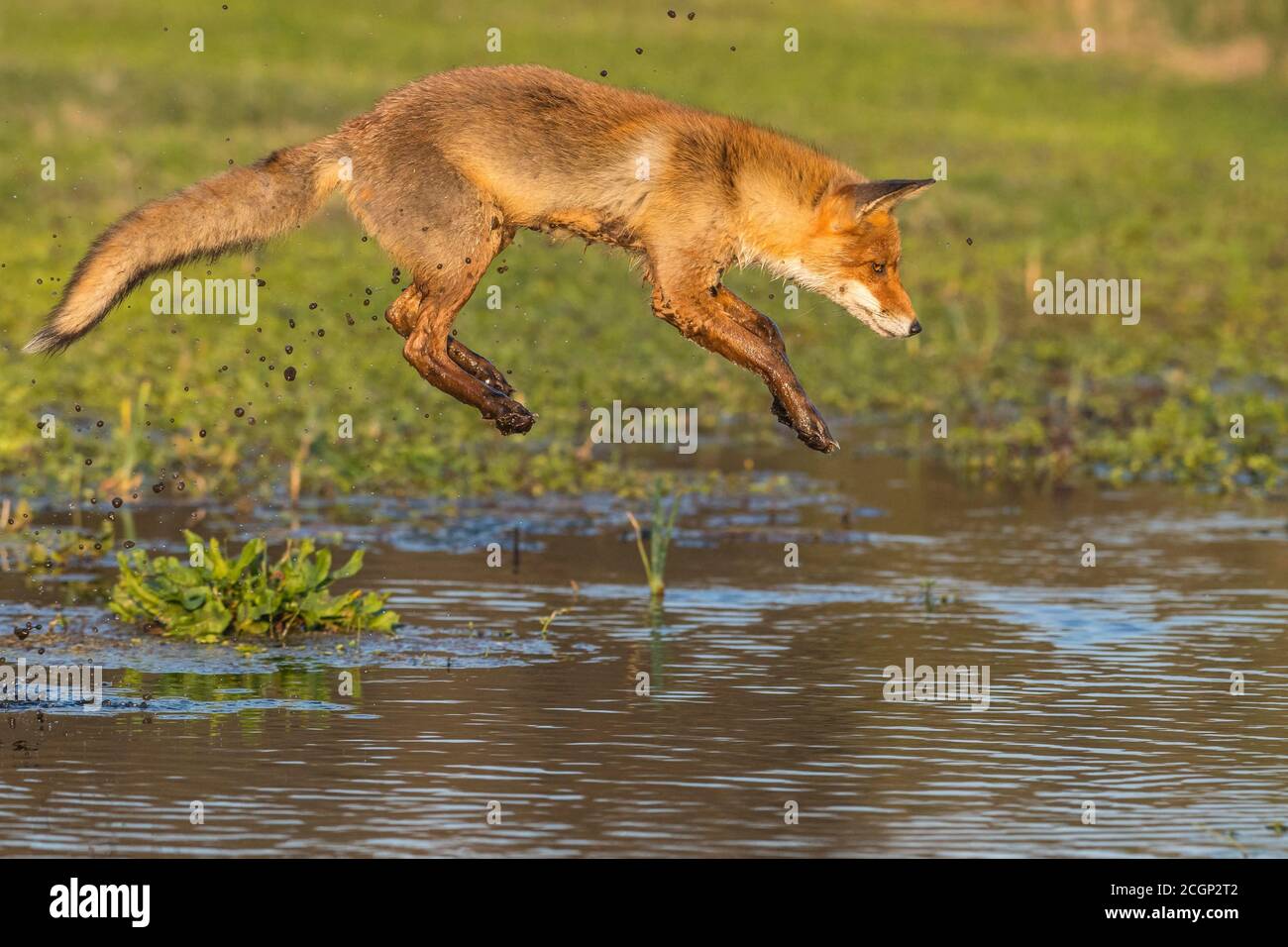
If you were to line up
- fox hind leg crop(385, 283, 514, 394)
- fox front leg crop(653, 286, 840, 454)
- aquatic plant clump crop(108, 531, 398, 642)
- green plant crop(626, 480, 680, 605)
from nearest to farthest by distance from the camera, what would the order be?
1. fox front leg crop(653, 286, 840, 454)
2. fox hind leg crop(385, 283, 514, 394)
3. aquatic plant clump crop(108, 531, 398, 642)
4. green plant crop(626, 480, 680, 605)

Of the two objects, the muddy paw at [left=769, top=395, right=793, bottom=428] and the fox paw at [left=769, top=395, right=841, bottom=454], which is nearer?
the fox paw at [left=769, top=395, right=841, bottom=454]

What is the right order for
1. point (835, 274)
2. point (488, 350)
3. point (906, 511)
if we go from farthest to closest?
point (488, 350) → point (906, 511) → point (835, 274)

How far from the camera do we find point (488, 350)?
18625 mm

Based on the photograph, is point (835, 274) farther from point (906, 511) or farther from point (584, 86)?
point (906, 511)

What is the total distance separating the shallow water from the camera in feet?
24.3

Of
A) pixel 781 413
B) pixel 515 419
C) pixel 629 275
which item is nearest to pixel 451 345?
pixel 515 419

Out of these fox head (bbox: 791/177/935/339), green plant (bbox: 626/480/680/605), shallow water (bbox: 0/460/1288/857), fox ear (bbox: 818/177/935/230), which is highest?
fox ear (bbox: 818/177/935/230)

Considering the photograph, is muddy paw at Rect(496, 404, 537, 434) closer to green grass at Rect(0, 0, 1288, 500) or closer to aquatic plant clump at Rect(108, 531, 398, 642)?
green grass at Rect(0, 0, 1288, 500)

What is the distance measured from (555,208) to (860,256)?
1240mm

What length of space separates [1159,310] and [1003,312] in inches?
62.1

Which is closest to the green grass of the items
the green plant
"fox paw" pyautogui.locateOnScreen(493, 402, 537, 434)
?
"fox paw" pyautogui.locateOnScreen(493, 402, 537, 434)

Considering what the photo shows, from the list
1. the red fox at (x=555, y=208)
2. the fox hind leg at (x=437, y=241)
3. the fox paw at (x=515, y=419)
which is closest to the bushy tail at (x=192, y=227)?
the red fox at (x=555, y=208)

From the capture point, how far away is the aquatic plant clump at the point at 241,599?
10.3 meters
